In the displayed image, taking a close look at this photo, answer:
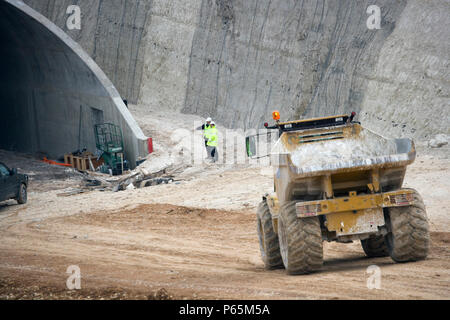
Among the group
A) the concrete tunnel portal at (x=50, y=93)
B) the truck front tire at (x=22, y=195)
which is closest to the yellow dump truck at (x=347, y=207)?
the truck front tire at (x=22, y=195)

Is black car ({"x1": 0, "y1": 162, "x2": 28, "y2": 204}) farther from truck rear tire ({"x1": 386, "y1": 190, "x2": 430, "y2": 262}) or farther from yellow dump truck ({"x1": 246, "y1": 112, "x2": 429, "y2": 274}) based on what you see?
truck rear tire ({"x1": 386, "y1": 190, "x2": 430, "y2": 262})

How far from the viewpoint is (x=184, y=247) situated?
1286 centimetres

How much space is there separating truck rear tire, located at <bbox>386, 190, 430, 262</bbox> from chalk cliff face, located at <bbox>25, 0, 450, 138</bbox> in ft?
37.9

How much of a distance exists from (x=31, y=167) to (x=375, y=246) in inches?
867

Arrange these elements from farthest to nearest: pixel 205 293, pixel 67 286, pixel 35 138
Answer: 1. pixel 35 138
2. pixel 67 286
3. pixel 205 293

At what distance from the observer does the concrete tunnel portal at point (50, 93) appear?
93.9 feet

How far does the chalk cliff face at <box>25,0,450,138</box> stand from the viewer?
21125 mm

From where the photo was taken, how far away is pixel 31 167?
28.8 meters

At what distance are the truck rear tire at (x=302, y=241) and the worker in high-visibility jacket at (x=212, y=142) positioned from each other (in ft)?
47.8

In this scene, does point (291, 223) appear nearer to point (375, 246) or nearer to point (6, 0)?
point (375, 246)

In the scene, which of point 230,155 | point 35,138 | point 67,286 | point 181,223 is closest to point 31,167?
point 35,138

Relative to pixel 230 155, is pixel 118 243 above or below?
below

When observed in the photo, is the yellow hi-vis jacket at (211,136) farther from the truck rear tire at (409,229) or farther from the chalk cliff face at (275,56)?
the truck rear tire at (409,229)

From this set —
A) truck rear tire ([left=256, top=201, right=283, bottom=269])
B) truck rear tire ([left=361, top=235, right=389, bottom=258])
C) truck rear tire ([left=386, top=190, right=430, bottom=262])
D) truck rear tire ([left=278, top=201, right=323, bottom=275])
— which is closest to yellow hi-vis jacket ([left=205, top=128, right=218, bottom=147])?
truck rear tire ([left=256, top=201, right=283, bottom=269])
